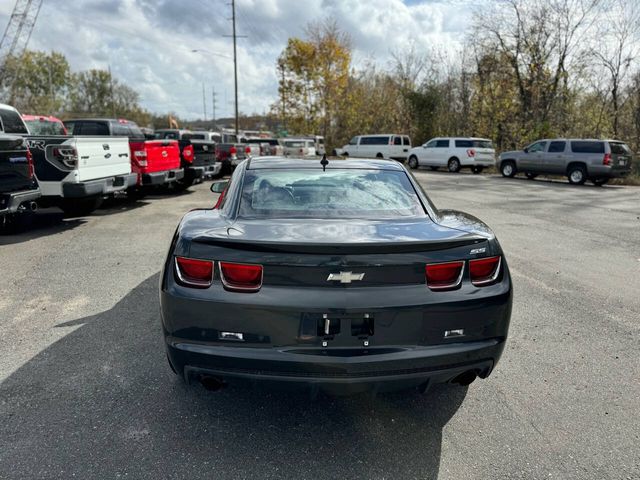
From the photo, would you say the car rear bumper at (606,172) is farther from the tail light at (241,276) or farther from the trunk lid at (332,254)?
the tail light at (241,276)

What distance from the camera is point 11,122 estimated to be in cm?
868

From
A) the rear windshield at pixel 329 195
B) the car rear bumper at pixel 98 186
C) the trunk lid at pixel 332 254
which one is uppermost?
the rear windshield at pixel 329 195

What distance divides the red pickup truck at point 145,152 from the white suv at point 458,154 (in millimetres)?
16677

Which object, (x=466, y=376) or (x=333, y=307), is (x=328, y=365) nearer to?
(x=333, y=307)

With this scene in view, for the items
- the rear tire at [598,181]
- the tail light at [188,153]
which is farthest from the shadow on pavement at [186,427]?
the rear tire at [598,181]

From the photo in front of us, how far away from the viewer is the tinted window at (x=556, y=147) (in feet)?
63.6

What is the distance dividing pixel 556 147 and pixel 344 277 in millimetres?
20336

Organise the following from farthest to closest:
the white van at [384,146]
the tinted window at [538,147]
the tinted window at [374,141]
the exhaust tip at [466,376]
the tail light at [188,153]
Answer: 1. the tinted window at [374,141]
2. the white van at [384,146]
3. the tinted window at [538,147]
4. the tail light at [188,153]
5. the exhaust tip at [466,376]

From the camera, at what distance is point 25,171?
281 inches

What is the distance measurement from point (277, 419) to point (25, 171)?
646 centimetres

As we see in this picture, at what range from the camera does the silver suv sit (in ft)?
58.6

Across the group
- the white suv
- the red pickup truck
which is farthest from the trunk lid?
the white suv

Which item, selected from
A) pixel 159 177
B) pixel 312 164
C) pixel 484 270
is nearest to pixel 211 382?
pixel 484 270

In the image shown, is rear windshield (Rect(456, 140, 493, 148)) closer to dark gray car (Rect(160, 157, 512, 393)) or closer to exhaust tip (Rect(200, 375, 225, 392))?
dark gray car (Rect(160, 157, 512, 393))
